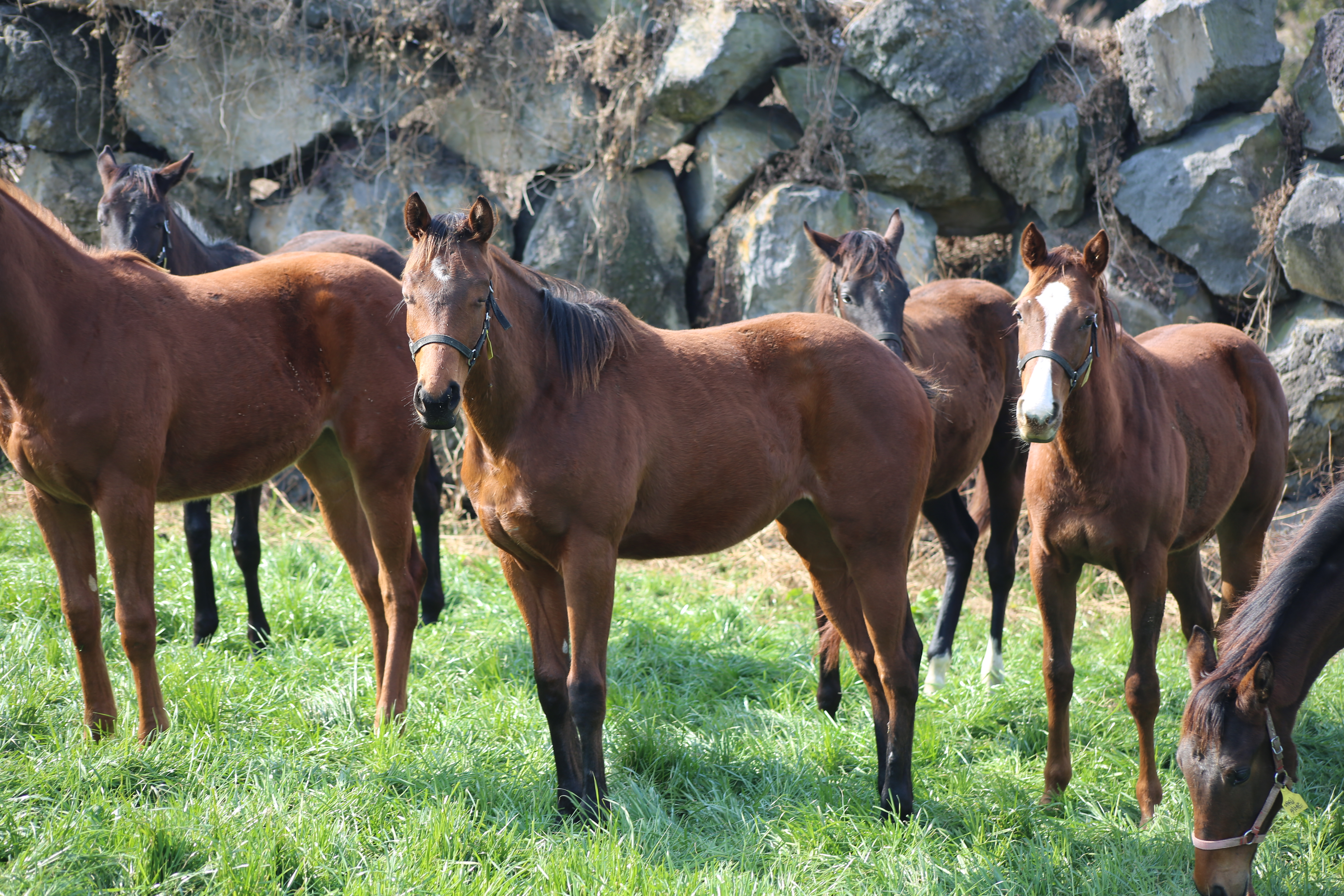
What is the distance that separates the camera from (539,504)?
3299 mm

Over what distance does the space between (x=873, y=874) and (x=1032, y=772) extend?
1.26 metres

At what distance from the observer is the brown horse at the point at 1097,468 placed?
3.67m

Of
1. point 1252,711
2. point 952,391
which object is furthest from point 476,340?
point 952,391

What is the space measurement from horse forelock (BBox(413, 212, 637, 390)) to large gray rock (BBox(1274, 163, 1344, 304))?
5.04 meters

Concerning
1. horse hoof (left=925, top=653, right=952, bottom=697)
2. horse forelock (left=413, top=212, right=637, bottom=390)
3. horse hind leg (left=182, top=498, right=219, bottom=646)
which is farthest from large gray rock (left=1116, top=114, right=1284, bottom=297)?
horse hind leg (left=182, top=498, right=219, bottom=646)

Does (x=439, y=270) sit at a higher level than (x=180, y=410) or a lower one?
higher

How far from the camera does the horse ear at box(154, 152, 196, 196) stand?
5.51m

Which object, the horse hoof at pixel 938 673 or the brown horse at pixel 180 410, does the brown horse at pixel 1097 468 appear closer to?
the horse hoof at pixel 938 673

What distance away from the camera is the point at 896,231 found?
5.62 metres

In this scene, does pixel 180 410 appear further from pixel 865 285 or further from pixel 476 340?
pixel 865 285

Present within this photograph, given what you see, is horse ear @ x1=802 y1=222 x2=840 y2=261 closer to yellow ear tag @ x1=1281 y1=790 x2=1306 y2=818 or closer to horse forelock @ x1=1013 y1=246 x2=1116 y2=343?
→ horse forelock @ x1=1013 y1=246 x2=1116 y2=343

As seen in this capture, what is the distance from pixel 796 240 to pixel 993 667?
134 inches

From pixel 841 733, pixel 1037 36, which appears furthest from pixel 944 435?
pixel 1037 36

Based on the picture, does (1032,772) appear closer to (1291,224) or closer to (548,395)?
(548,395)
